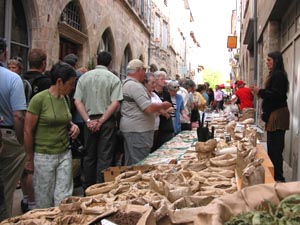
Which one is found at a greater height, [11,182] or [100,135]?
[100,135]

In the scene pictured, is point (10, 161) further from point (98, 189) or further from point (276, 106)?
point (276, 106)

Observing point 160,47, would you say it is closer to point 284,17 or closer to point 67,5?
point 67,5

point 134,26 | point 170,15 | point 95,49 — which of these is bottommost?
point 95,49

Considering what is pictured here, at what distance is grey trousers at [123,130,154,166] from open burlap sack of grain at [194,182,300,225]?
3.18 metres

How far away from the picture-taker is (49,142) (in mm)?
3832

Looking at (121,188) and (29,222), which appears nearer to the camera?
(29,222)

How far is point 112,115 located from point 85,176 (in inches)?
33.6

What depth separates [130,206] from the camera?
7.56 feet

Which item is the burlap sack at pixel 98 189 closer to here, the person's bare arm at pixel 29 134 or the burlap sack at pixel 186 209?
the burlap sack at pixel 186 209

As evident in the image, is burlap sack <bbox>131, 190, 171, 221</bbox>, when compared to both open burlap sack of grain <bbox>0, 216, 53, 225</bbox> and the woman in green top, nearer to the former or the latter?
open burlap sack of grain <bbox>0, 216, 53, 225</bbox>

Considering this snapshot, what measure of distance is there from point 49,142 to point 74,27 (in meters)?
8.37

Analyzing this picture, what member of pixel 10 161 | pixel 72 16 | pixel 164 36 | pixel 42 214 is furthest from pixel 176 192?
pixel 164 36

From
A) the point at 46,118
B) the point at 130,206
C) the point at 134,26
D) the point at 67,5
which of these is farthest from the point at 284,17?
the point at 134,26

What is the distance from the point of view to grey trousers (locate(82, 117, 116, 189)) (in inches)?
208
